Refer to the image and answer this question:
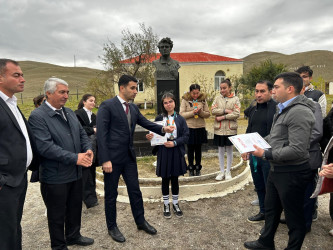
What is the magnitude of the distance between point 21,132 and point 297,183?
9.84 ft

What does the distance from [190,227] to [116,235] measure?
3.80ft

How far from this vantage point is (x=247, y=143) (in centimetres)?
270

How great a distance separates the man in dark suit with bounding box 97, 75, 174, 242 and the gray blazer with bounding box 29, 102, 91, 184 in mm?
367

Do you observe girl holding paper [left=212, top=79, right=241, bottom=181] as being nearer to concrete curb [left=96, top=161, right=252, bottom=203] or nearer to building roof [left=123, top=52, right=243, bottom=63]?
concrete curb [left=96, top=161, right=252, bottom=203]

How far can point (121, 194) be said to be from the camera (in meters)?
4.67

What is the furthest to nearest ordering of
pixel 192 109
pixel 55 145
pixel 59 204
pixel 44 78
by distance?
pixel 44 78
pixel 192 109
pixel 59 204
pixel 55 145

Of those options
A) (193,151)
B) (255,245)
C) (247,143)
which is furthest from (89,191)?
(247,143)

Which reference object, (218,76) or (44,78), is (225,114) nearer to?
(218,76)

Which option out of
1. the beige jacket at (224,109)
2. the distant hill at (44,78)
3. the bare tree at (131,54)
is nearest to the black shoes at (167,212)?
the beige jacket at (224,109)

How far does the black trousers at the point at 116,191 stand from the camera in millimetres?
3184

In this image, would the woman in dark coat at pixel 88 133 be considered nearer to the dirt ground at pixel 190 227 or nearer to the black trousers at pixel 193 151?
the dirt ground at pixel 190 227

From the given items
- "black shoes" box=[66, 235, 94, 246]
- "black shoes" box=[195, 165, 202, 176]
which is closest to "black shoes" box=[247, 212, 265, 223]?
"black shoes" box=[195, 165, 202, 176]

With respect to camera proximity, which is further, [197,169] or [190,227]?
[197,169]

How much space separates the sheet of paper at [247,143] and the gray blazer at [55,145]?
1.97 metres
